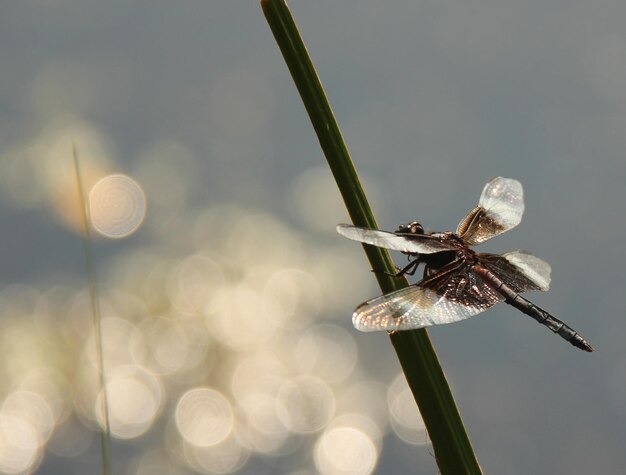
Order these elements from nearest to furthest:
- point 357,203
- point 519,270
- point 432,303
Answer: point 357,203
point 432,303
point 519,270

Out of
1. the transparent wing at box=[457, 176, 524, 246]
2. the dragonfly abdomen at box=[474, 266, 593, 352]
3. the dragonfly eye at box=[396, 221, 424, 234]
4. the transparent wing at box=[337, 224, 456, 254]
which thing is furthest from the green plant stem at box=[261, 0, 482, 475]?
the transparent wing at box=[457, 176, 524, 246]

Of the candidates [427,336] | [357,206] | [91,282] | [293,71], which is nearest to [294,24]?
[293,71]

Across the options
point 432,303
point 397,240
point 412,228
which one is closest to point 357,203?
point 397,240

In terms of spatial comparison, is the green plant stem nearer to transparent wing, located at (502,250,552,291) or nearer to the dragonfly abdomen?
the dragonfly abdomen

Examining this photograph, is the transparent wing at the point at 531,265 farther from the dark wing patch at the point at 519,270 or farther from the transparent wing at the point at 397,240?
the transparent wing at the point at 397,240

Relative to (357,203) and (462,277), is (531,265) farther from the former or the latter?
(357,203)

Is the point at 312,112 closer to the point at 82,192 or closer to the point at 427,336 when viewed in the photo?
the point at 427,336
